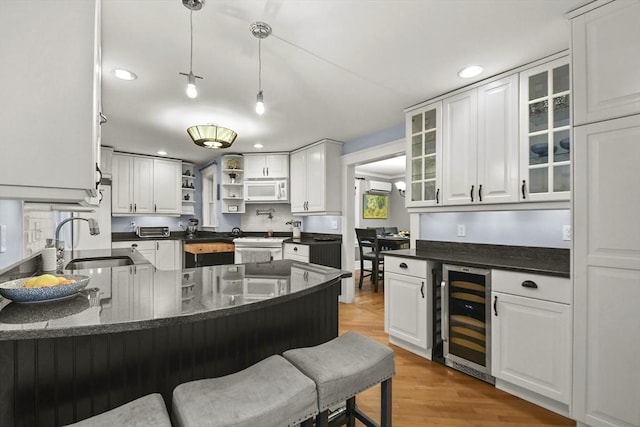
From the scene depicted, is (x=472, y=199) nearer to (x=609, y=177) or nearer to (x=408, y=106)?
(x=609, y=177)

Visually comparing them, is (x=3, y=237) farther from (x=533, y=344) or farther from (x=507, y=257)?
(x=507, y=257)

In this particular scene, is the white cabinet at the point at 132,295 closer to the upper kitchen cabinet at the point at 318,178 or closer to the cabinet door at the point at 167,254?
the upper kitchen cabinet at the point at 318,178

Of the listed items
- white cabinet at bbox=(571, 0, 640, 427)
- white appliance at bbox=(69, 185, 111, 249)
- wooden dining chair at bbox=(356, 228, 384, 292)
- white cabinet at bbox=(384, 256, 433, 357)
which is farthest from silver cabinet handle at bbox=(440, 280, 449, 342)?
white appliance at bbox=(69, 185, 111, 249)

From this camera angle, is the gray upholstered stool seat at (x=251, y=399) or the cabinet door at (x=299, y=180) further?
the cabinet door at (x=299, y=180)

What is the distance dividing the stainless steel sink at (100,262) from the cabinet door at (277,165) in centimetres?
268

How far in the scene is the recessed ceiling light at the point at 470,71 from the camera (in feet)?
7.64

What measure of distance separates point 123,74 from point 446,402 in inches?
136

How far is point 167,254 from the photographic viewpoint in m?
5.32

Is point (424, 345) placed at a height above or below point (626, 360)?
below

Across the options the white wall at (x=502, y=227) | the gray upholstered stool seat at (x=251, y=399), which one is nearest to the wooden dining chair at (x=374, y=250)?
the white wall at (x=502, y=227)

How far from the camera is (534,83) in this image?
2.25 metres

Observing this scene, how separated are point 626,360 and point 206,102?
3.62 m

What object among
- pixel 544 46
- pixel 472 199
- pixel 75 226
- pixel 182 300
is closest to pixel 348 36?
pixel 544 46

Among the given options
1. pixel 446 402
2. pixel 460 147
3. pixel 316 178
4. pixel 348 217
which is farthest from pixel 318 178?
pixel 446 402
